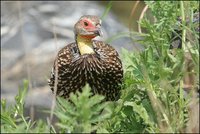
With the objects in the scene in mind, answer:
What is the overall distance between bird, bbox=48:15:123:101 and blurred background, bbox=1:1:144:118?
3.32 m

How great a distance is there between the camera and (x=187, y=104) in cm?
324

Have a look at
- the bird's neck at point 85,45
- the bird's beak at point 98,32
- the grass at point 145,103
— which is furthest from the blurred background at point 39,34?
the grass at point 145,103

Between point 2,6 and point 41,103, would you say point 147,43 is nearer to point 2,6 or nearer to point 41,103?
point 41,103

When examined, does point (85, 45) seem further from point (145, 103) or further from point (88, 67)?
point (145, 103)

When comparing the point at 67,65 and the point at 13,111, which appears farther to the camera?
the point at 67,65

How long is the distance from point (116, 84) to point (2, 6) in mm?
5739

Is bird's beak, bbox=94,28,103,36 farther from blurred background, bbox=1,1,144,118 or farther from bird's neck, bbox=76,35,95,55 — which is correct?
blurred background, bbox=1,1,144,118

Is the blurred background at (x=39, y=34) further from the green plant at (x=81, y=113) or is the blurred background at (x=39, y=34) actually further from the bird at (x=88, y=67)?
the green plant at (x=81, y=113)

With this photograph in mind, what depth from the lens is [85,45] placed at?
403 cm

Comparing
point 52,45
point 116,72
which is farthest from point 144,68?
point 52,45

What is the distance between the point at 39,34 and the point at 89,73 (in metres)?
4.86

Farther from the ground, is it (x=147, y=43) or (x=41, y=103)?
(x=147, y=43)

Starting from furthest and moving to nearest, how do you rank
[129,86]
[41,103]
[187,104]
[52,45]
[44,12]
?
[44,12]
[52,45]
[41,103]
[129,86]
[187,104]

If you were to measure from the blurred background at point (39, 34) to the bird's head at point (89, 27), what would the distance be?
334cm
